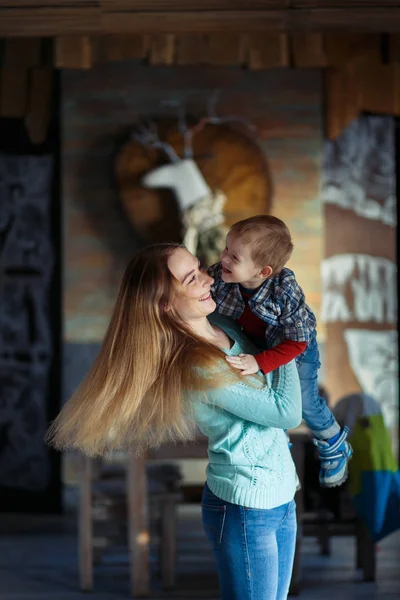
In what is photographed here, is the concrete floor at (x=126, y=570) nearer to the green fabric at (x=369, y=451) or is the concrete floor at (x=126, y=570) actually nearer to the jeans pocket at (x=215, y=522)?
the green fabric at (x=369, y=451)

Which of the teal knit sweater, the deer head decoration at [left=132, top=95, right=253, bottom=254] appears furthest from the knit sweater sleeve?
the deer head decoration at [left=132, top=95, right=253, bottom=254]

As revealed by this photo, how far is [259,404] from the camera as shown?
82.3 inches

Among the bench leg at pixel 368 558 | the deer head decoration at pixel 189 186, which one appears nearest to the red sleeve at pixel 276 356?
the bench leg at pixel 368 558

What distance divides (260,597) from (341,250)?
14.1 feet

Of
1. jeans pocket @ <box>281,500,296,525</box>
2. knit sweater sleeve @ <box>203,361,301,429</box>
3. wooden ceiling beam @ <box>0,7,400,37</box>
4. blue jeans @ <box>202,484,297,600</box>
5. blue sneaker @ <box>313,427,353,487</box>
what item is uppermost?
wooden ceiling beam @ <box>0,7,400,37</box>

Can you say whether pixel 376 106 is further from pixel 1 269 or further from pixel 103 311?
pixel 1 269

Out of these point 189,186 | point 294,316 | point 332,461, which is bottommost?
point 332,461

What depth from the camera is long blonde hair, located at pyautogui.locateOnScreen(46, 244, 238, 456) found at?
2.10m

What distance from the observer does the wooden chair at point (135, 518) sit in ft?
13.9

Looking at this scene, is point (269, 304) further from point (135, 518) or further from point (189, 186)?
point (189, 186)

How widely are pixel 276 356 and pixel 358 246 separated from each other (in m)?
4.12

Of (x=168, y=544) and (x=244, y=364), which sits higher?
(x=244, y=364)

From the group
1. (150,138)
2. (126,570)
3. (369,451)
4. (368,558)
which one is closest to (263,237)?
(369,451)

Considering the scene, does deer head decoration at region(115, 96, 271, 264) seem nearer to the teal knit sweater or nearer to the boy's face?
the boy's face
